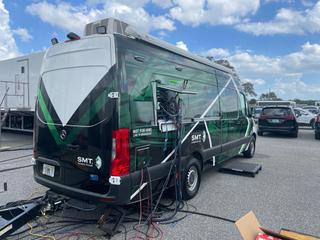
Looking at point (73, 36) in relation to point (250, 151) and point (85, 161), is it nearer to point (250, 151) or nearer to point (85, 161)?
point (85, 161)

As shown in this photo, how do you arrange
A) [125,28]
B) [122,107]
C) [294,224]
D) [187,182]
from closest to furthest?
[122,107] → [125,28] → [294,224] → [187,182]

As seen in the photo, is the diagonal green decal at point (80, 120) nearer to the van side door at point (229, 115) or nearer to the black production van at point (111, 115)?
the black production van at point (111, 115)

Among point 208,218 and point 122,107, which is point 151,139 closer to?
point 122,107

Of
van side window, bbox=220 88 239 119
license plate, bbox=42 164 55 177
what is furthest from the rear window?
license plate, bbox=42 164 55 177

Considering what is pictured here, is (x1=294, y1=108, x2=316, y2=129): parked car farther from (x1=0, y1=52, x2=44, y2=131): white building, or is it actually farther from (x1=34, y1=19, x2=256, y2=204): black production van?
(x1=34, y1=19, x2=256, y2=204): black production van

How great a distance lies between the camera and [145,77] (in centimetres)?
390

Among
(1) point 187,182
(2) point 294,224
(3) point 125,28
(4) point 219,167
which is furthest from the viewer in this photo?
(4) point 219,167

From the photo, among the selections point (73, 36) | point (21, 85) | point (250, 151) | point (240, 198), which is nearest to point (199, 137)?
point (240, 198)

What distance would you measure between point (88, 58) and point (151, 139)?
1372mm

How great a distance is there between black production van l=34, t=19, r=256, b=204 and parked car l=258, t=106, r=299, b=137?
11.2 meters

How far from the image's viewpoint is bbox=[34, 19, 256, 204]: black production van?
3496 millimetres

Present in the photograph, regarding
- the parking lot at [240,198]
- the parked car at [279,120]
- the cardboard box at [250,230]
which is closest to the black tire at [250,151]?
the parking lot at [240,198]

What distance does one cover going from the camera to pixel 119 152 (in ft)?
11.3

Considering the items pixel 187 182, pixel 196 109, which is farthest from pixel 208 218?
pixel 196 109
